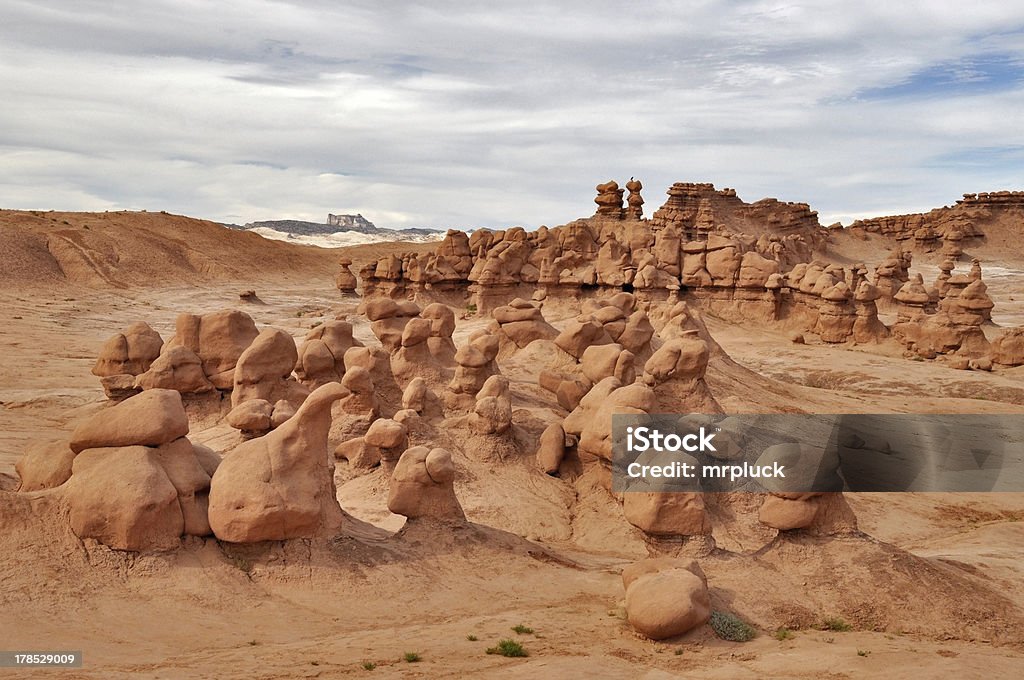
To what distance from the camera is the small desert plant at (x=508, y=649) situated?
748cm

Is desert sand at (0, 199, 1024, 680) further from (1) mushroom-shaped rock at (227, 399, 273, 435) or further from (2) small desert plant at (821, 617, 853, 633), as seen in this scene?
(1) mushroom-shaped rock at (227, 399, 273, 435)

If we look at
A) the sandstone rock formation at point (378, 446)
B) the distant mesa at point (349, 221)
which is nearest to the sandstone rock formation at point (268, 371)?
the sandstone rock formation at point (378, 446)

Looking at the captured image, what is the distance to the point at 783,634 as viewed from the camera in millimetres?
8688

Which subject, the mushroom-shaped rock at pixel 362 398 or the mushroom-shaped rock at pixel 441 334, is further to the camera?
the mushroom-shaped rock at pixel 441 334

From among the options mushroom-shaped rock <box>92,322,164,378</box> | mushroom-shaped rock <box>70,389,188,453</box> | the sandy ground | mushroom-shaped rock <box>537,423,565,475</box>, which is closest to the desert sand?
the sandy ground

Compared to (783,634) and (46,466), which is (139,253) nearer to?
(46,466)

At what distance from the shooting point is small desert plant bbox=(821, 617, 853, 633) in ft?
29.8

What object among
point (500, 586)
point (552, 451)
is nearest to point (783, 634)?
point (500, 586)

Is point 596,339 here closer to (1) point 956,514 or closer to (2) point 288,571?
(1) point 956,514

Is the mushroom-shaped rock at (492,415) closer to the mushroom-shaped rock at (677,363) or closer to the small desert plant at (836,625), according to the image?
the mushroom-shaped rock at (677,363)

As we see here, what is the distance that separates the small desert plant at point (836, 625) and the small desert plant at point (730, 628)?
1.04 meters

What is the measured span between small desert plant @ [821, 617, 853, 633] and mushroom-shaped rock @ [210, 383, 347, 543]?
5.85 metres

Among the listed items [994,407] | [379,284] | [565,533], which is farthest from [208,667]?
[379,284]

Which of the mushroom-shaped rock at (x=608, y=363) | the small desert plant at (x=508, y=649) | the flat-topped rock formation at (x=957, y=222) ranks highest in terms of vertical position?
the flat-topped rock formation at (x=957, y=222)
